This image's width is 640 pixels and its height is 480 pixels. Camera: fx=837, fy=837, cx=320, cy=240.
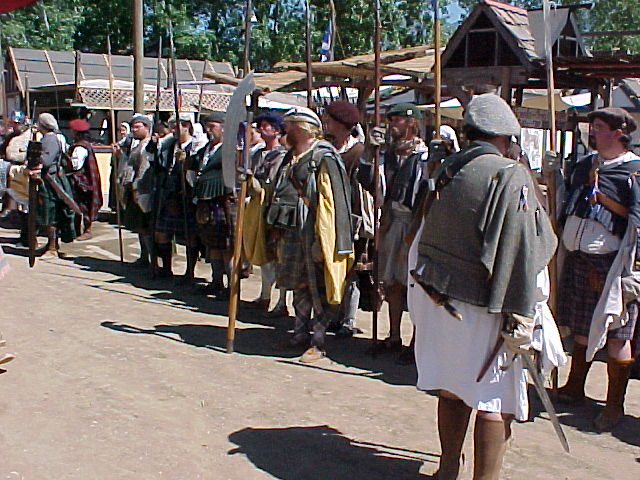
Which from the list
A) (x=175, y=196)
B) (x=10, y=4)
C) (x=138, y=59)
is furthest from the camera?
(x=138, y=59)

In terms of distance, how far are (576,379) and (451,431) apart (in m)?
1.73

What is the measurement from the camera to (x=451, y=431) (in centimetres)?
372

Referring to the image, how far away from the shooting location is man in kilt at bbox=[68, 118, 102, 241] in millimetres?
10859

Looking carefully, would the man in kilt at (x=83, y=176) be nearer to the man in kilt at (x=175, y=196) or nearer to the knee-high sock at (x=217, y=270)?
the man in kilt at (x=175, y=196)

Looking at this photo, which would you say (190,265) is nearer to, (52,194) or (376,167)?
(52,194)

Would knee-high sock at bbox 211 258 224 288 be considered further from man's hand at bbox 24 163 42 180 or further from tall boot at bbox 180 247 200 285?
man's hand at bbox 24 163 42 180

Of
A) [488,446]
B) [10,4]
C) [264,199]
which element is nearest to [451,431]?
[488,446]

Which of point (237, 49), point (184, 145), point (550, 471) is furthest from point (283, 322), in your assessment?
point (237, 49)

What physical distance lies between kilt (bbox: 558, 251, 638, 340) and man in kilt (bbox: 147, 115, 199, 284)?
14.5 feet

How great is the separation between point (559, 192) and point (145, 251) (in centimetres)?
584

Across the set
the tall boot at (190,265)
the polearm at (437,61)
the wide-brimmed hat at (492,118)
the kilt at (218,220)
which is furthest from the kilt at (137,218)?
the wide-brimmed hat at (492,118)

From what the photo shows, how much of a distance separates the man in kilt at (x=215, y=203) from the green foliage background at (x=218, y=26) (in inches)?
572

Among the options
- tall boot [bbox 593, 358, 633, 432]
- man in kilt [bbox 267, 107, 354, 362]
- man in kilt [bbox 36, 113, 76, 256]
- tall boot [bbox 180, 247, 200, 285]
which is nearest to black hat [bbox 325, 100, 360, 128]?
man in kilt [bbox 267, 107, 354, 362]

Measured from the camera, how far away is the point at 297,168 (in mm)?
5824
